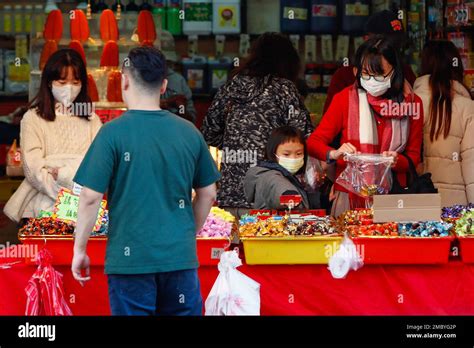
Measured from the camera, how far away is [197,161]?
4785mm

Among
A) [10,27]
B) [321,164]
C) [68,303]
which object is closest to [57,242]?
[68,303]

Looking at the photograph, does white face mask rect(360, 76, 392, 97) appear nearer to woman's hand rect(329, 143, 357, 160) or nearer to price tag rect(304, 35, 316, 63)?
woman's hand rect(329, 143, 357, 160)

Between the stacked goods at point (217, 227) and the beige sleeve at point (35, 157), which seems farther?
the beige sleeve at point (35, 157)

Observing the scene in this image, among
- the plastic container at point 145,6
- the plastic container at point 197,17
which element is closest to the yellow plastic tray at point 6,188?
the plastic container at point 145,6

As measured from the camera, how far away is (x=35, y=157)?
6566 millimetres

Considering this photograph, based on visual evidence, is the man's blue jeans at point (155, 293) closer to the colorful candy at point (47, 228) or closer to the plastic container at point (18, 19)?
the colorful candy at point (47, 228)

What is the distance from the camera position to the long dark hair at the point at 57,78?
657cm

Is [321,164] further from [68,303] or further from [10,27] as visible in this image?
[10,27]

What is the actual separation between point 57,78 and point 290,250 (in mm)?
1914

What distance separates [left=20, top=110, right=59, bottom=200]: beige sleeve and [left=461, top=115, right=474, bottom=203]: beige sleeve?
8.17ft

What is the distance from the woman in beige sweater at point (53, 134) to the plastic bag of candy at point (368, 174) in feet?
5.36

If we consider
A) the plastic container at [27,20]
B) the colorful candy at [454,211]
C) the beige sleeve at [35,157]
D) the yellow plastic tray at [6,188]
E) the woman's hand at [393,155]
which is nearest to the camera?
the colorful candy at [454,211]

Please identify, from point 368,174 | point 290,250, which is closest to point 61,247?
point 290,250

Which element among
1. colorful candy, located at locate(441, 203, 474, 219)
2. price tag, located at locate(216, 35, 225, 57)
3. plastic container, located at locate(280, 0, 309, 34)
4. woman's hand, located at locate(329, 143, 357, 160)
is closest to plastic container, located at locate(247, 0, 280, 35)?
plastic container, located at locate(280, 0, 309, 34)
